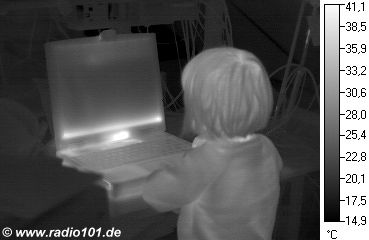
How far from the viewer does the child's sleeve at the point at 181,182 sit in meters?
0.67

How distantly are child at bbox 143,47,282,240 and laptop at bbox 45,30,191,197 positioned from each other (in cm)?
11

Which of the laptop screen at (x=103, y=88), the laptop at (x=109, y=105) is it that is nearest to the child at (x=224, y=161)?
the laptop at (x=109, y=105)

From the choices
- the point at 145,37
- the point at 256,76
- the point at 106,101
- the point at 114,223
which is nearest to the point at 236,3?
the point at 145,37

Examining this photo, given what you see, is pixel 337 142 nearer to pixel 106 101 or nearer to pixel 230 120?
pixel 230 120

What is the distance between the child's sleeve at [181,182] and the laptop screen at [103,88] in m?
0.25

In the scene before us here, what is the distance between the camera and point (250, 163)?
0.71 m

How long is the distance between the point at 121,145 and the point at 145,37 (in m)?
0.22

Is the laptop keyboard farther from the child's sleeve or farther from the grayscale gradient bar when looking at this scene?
the grayscale gradient bar

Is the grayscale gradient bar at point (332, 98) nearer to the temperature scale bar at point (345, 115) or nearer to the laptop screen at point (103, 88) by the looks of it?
the temperature scale bar at point (345, 115)

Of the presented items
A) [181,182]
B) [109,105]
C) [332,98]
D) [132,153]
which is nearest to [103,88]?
[109,105]

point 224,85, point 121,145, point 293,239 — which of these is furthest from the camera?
point 293,239

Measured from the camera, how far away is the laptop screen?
860 mm

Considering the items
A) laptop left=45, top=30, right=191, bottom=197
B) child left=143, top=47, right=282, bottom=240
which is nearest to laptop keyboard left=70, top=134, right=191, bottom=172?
laptop left=45, top=30, right=191, bottom=197

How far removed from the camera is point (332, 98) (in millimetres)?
644
